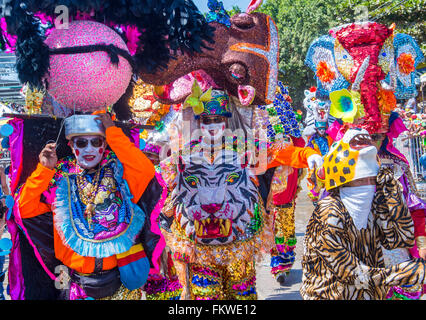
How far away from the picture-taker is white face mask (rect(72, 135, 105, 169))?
8.86 feet

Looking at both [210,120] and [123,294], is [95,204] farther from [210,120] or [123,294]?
[210,120]

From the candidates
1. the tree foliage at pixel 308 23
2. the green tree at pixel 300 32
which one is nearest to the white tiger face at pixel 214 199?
the tree foliage at pixel 308 23

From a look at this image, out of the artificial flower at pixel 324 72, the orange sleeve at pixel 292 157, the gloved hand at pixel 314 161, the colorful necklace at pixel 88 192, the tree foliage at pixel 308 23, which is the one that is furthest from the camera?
the tree foliage at pixel 308 23

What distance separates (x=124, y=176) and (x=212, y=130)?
826 mm

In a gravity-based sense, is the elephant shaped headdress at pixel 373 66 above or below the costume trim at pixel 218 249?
above

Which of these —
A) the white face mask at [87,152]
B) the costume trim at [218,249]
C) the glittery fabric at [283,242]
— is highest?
the white face mask at [87,152]

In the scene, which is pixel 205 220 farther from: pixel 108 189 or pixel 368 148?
pixel 368 148

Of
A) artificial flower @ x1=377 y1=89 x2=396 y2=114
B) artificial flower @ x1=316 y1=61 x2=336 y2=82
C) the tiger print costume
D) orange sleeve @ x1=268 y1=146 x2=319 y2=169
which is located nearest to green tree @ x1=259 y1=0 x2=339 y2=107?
artificial flower @ x1=316 y1=61 x2=336 y2=82

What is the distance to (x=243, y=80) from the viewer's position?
317 centimetres

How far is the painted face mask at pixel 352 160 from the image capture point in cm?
268

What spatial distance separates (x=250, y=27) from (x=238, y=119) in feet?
2.33

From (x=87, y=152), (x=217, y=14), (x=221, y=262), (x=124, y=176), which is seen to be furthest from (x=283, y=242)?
(x=87, y=152)

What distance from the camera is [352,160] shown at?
2.70 metres

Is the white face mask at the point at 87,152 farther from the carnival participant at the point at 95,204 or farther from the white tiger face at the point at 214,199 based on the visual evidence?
the white tiger face at the point at 214,199
